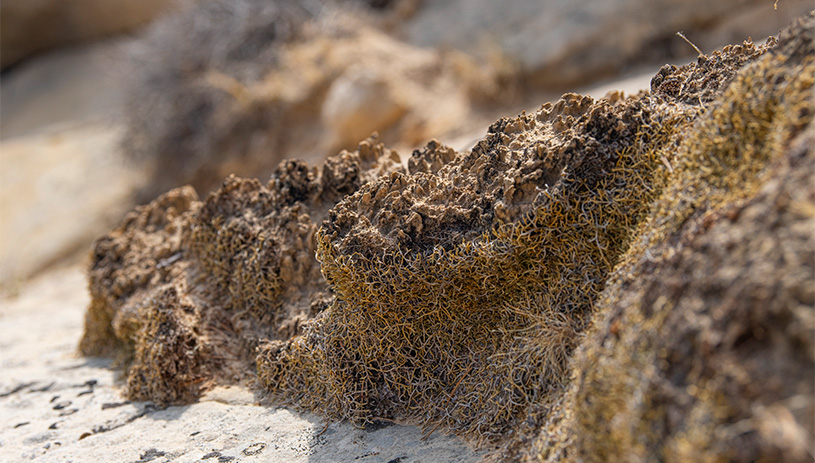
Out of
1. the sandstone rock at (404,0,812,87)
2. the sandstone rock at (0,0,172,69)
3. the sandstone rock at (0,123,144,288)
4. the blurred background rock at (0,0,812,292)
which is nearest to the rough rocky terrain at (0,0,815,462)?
the blurred background rock at (0,0,812,292)

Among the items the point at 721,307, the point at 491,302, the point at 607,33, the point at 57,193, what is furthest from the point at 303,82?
the point at 721,307

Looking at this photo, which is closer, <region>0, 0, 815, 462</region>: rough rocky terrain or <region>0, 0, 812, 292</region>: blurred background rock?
<region>0, 0, 815, 462</region>: rough rocky terrain

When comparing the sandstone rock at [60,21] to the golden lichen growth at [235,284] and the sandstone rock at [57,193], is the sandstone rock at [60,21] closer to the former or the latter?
the sandstone rock at [57,193]

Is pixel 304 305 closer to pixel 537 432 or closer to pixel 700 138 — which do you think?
pixel 537 432

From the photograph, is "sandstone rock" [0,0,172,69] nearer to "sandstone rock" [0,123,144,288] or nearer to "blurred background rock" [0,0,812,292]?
"blurred background rock" [0,0,812,292]

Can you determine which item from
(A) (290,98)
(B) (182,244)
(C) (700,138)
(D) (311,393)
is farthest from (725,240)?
(A) (290,98)

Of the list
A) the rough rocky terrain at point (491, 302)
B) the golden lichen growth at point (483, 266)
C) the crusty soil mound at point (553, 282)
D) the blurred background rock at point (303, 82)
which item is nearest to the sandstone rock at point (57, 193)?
the blurred background rock at point (303, 82)
